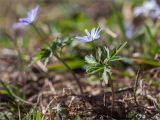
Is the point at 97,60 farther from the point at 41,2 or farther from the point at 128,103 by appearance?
the point at 41,2

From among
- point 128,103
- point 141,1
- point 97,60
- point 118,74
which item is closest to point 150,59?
point 118,74

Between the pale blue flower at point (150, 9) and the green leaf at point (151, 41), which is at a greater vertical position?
the pale blue flower at point (150, 9)

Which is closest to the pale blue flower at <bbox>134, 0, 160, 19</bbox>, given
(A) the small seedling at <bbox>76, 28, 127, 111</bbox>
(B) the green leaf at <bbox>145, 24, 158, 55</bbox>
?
(B) the green leaf at <bbox>145, 24, 158, 55</bbox>

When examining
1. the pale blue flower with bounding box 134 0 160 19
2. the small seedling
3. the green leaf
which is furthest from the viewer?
the pale blue flower with bounding box 134 0 160 19

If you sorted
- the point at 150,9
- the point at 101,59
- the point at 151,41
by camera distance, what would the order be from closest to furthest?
1. the point at 101,59
2. the point at 151,41
3. the point at 150,9

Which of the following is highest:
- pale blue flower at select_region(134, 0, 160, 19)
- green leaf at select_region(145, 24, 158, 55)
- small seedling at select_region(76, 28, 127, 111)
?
pale blue flower at select_region(134, 0, 160, 19)

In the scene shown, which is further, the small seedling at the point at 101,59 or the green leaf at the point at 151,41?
the green leaf at the point at 151,41

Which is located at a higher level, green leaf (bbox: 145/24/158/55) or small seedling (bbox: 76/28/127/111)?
green leaf (bbox: 145/24/158/55)

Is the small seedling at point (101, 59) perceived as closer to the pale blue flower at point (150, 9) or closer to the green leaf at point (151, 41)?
the green leaf at point (151, 41)

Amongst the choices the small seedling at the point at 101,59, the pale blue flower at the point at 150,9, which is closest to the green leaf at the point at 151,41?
the pale blue flower at the point at 150,9

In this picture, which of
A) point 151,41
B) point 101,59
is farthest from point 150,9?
point 101,59

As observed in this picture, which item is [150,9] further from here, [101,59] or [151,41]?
[101,59]

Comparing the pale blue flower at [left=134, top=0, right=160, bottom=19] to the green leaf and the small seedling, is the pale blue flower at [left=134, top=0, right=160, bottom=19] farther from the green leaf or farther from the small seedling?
the small seedling

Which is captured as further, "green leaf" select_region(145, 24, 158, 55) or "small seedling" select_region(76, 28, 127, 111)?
"green leaf" select_region(145, 24, 158, 55)
